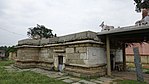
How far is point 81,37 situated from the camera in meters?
9.91

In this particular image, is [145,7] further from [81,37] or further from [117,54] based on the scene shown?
[81,37]

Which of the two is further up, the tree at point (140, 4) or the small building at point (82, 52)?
the tree at point (140, 4)

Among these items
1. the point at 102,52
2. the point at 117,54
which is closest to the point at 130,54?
the point at 117,54

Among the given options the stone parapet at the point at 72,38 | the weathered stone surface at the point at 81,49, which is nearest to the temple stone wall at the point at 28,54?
the stone parapet at the point at 72,38

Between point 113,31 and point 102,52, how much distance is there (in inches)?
83.2

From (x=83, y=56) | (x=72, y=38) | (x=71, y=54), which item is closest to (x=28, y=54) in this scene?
(x=71, y=54)

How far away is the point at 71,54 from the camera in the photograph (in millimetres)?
10633

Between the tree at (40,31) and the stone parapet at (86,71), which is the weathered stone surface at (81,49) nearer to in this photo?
the stone parapet at (86,71)

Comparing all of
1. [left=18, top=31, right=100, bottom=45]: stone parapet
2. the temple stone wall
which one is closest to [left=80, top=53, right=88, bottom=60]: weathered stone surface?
[left=18, top=31, right=100, bottom=45]: stone parapet

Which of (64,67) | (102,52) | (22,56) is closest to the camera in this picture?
(102,52)

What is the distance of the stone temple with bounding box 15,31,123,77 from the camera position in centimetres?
951

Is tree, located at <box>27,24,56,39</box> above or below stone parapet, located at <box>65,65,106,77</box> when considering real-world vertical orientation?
above

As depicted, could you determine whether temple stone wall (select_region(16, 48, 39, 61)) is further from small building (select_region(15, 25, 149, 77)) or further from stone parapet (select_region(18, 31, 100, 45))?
stone parapet (select_region(18, 31, 100, 45))

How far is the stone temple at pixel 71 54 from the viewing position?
31.2ft
